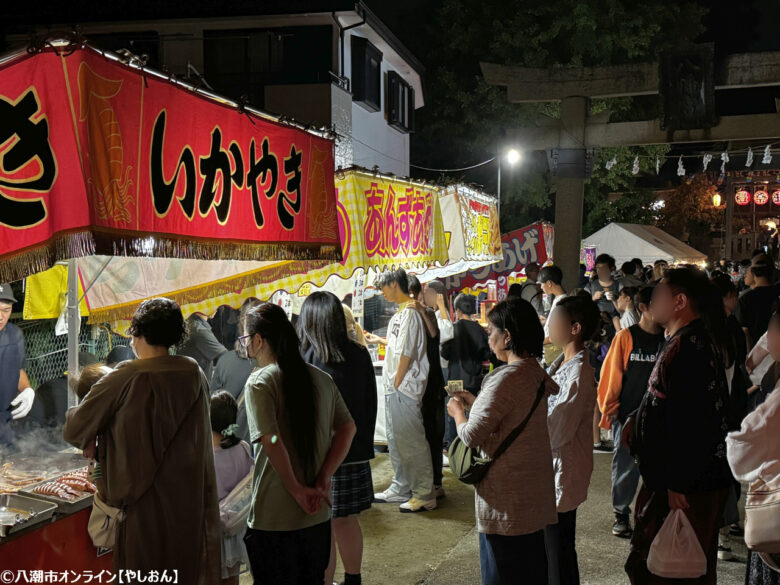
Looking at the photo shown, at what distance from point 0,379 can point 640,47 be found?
23473mm

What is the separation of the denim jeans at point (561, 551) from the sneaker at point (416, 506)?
274 cm

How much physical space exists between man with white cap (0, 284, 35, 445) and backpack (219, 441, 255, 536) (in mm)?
2822

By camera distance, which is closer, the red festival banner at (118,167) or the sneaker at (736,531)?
the red festival banner at (118,167)

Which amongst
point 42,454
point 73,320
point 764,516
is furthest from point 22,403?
point 764,516

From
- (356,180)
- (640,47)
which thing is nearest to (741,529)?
(356,180)

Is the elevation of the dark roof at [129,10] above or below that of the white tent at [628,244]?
above

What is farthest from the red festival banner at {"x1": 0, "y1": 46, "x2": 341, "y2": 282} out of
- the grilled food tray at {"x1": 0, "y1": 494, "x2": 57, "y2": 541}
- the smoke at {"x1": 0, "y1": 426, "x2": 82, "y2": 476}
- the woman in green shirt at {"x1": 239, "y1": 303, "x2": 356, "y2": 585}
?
the smoke at {"x1": 0, "y1": 426, "x2": 82, "y2": 476}

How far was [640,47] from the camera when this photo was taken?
24.2 m

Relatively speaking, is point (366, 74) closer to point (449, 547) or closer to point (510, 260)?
point (510, 260)

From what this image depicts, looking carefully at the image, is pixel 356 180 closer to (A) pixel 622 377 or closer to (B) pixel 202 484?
(A) pixel 622 377

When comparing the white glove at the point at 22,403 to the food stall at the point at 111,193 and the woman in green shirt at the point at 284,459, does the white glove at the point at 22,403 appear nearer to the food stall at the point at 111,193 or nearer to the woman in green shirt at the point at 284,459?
the food stall at the point at 111,193

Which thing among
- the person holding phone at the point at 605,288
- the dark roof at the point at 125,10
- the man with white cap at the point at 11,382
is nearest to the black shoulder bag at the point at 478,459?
the man with white cap at the point at 11,382

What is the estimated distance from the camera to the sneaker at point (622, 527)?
6.19 meters

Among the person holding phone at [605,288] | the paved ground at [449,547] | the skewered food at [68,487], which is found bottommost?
the paved ground at [449,547]
